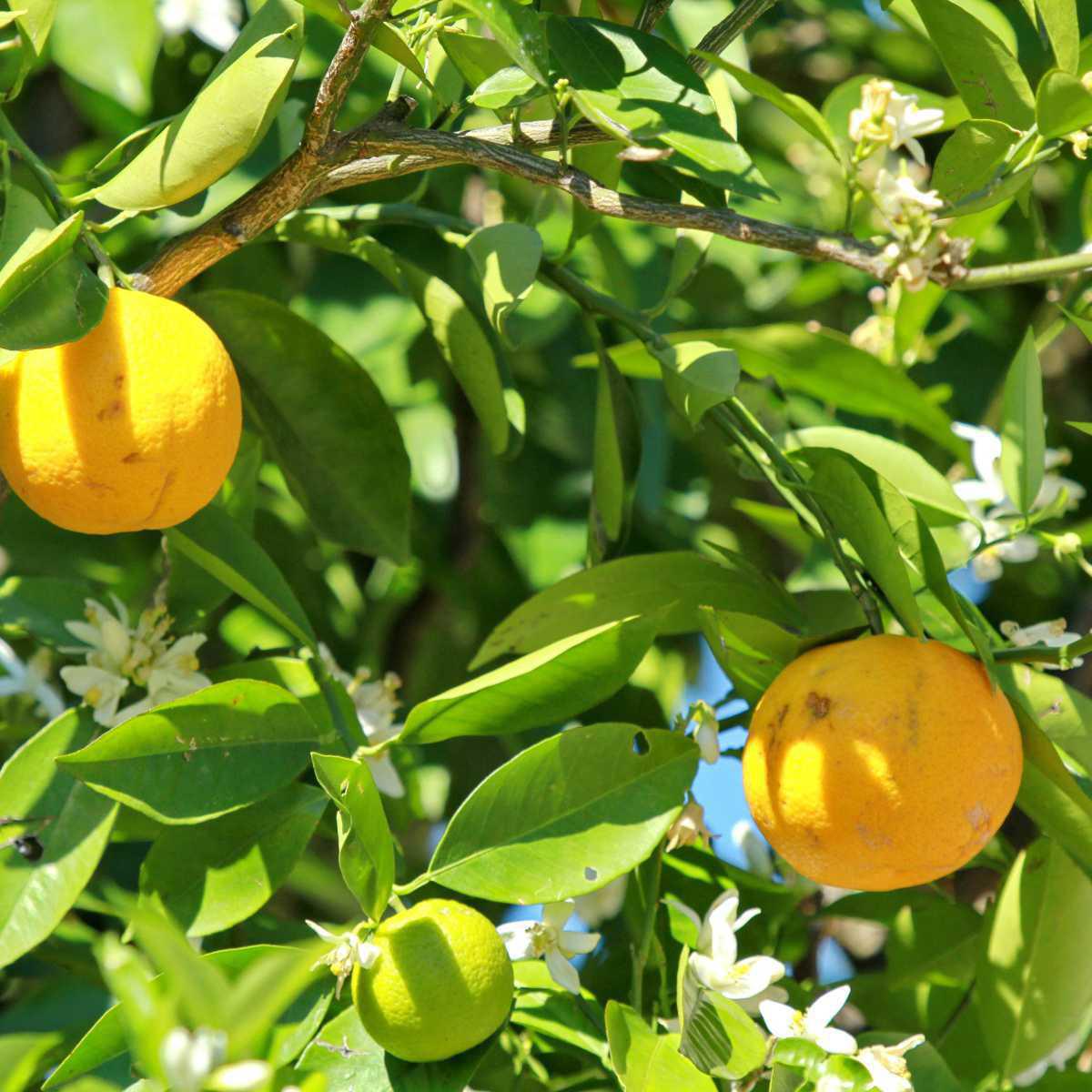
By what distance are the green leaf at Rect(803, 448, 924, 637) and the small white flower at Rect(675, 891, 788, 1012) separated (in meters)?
0.25

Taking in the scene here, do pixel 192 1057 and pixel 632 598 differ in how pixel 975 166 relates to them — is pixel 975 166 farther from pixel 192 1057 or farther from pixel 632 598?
pixel 192 1057

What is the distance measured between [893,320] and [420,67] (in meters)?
0.62

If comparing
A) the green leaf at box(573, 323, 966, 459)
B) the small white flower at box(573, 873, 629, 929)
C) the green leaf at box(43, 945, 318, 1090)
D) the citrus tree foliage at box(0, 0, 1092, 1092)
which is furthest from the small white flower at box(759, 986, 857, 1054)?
the green leaf at box(573, 323, 966, 459)

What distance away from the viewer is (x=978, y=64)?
874 millimetres

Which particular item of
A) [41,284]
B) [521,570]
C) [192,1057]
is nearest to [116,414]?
[41,284]

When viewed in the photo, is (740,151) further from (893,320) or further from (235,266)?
(235,266)

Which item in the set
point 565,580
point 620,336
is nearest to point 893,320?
point 620,336

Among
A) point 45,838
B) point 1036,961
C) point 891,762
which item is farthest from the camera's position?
point 1036,961

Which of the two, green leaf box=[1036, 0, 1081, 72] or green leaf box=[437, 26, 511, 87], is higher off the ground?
green leaf box=[437, 26, 511, 87]

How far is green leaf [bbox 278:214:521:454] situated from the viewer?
1064 mm

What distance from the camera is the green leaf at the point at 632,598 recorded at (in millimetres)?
1011

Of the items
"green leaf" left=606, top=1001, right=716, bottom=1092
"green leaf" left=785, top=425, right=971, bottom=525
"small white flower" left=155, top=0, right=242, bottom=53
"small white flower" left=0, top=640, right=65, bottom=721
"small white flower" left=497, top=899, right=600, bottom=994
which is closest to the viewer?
"green leaf" left=606, top=1001, right=716, bottom=1092

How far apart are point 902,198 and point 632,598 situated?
1.08 ft

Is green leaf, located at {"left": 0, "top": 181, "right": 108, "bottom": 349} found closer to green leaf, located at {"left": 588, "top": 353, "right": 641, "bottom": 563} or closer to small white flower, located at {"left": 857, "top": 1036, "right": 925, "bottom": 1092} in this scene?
green leaf, located at {"left": 588, "top": 353, "right": 641, "bottom": 563}
